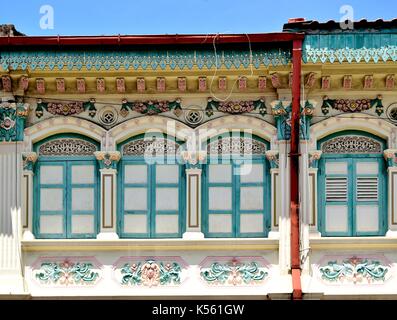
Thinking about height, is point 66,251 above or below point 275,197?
below

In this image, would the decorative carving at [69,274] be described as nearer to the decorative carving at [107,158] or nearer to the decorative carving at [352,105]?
the decorative carving at [107,158]

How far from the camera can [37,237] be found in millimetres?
11898

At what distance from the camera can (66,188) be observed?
12.0m

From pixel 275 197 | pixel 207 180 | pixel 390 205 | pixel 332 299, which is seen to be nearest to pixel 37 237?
pixel 207 180

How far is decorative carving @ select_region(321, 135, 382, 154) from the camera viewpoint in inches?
468

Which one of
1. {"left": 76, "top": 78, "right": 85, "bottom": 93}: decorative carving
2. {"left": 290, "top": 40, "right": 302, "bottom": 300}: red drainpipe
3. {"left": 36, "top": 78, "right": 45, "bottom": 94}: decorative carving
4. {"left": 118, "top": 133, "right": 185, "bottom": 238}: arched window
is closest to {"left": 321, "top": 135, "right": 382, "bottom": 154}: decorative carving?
{"left": 290, "top": 40, "right": 302, "bottom": 300}: red drainpipe

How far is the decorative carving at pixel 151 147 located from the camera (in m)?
12.0

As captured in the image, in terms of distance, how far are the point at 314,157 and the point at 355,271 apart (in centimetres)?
167

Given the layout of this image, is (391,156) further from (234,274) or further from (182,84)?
(182,84)

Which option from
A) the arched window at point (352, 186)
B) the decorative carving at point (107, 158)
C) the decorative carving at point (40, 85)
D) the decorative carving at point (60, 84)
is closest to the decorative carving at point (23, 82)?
the decorative carving at point (40, 85)

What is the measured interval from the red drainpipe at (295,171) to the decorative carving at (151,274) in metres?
1.60

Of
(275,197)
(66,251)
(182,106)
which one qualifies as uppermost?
(182,106)

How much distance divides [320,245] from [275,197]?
2.98 ft
